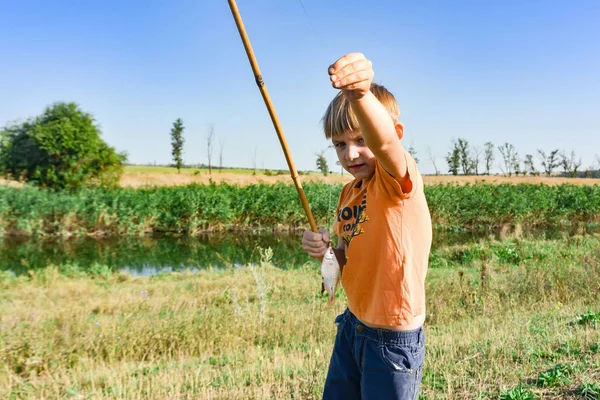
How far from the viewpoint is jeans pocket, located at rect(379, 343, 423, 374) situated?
5.40ft

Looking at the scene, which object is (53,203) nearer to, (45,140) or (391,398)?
(45,140)

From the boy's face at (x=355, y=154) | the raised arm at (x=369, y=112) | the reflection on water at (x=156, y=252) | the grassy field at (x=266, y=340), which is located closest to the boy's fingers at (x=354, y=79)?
the raised arm at (x=369, y=112)

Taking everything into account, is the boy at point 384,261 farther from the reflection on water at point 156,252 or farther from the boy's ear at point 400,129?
the reflection on water at point 156,252

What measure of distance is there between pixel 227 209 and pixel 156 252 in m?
6.05

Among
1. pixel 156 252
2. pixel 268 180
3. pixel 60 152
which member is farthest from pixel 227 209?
pixel 268 180

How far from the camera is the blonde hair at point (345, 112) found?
164cm

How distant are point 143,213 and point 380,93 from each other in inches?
795

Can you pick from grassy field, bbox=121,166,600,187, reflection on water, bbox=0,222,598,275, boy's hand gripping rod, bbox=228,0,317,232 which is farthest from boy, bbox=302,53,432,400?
grassy field, bbox=121,166,600,187

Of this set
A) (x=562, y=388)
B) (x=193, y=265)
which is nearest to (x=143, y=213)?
(x=193, y=265)

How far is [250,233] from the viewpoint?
845 inches

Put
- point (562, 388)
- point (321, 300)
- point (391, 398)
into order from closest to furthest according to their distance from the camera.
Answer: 1. point (391, 398)
2. point (562, 388)
3. point (321, 300)

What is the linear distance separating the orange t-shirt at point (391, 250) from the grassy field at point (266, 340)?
1.59m

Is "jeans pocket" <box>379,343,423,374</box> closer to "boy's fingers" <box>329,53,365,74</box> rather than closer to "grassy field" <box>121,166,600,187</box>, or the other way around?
"boy's fingers" <box>329,53,365,74</box>

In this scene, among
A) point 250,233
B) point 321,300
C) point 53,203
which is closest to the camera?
point 321,300
